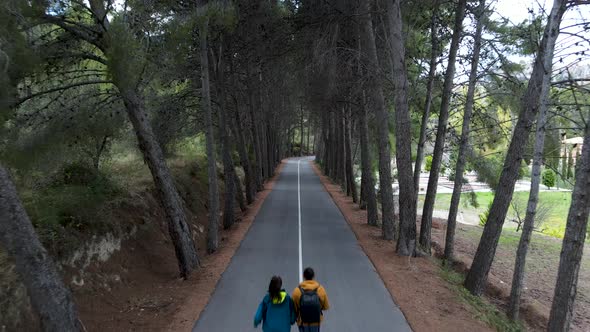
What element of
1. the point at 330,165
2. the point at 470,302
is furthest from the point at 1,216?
the point at 330,165

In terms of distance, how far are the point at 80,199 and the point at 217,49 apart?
9.02 meters

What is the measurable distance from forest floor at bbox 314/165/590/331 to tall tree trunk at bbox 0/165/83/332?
18.3 feet

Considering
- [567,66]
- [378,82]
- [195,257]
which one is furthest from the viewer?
[378,82]

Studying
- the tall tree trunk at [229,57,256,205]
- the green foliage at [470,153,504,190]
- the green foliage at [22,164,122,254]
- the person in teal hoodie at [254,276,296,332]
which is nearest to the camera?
the person in teal hoodie at [254,276,296,332]

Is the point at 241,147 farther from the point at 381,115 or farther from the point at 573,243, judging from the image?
Answer: the point at 573,243

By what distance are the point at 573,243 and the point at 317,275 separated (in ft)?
18.4

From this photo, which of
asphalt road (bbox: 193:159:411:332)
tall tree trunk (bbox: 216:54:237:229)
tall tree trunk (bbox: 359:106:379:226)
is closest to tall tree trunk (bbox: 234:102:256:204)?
asphalt road (bbox: 193:159:411:332)

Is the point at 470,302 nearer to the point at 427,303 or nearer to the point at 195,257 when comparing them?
the point at 427,303

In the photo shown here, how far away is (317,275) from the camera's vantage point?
10.8m

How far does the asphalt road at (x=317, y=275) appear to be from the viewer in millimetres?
7895

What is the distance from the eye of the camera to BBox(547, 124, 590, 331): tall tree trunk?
697 centimetres

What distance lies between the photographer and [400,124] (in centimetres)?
1223

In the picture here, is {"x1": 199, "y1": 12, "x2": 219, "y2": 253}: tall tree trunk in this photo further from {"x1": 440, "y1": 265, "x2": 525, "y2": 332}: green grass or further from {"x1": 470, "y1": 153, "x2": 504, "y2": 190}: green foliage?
{"x1": 470, "y1": 153, "x2": 504, "y2": 190}: green foliage

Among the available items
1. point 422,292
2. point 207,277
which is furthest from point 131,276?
point 422,292
